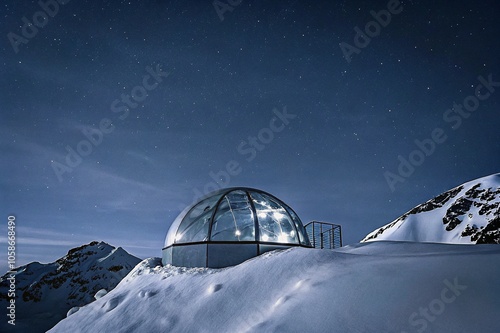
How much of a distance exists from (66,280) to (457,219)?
193407mm

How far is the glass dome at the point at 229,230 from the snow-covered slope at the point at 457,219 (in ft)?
306

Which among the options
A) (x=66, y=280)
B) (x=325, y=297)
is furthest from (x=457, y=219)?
(x=66, y=280)

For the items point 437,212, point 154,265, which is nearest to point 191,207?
point 154,265

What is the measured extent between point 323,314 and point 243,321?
1372 mm

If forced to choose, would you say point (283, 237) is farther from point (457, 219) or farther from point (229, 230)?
point (457, 219)

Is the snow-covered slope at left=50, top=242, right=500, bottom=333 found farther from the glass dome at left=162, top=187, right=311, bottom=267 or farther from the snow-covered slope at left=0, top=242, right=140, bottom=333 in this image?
the snow-covered slope at left=0, top=242, right=140, bottom=333

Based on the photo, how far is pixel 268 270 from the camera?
6.23 meters

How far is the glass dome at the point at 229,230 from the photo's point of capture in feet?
30.7

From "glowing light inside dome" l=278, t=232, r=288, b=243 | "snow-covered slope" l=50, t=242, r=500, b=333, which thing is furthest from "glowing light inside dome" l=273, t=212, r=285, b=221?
"snow-covered slope" l=50, t=242, r=500, b=333

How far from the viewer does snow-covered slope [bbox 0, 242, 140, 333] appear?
155125mm

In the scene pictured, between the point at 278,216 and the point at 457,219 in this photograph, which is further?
the point at 457,219

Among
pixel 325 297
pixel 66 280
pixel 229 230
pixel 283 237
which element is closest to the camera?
pixel 325 297

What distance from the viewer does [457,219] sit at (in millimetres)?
101750

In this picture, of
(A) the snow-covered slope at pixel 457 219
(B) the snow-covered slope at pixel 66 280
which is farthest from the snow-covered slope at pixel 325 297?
(B) the snow-covered slope at pixel 66 280
